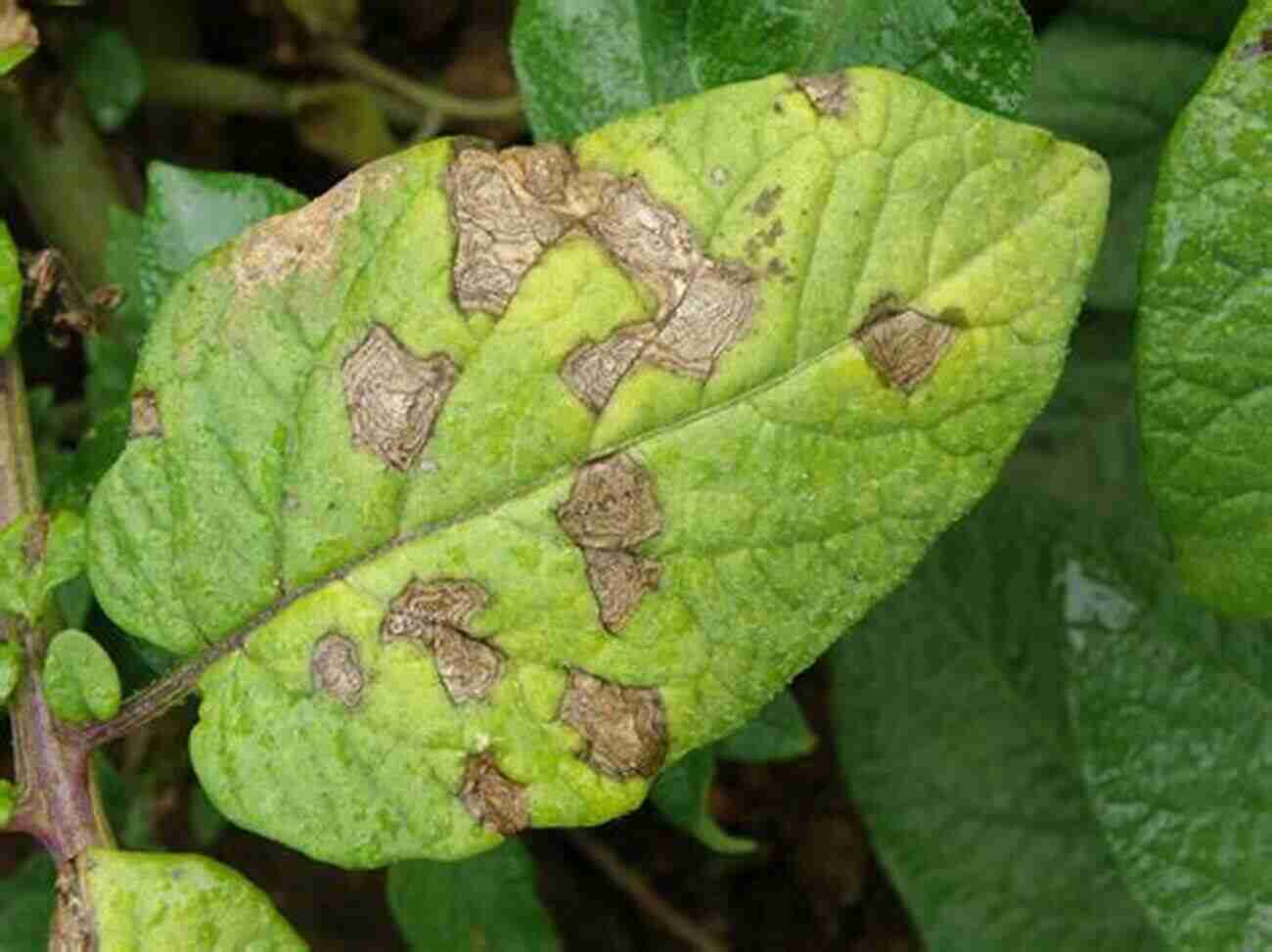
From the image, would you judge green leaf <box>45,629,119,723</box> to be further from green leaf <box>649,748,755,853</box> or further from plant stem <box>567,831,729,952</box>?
plant stem <box>567,831,729,952</box>

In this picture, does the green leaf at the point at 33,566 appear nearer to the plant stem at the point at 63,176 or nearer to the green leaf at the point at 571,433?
the green leaf at the point at 571,433

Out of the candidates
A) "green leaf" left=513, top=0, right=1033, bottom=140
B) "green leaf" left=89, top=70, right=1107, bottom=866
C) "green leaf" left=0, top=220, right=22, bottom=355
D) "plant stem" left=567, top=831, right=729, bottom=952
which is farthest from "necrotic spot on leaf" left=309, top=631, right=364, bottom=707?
"plant stem" left=567, top=831, right=729, bottom=952

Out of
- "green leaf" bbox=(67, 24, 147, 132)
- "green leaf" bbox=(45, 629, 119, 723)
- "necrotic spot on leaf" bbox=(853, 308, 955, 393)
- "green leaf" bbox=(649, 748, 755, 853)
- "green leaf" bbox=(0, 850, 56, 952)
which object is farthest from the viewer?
"green leaf" bbox=(67, 24, 147, 132)

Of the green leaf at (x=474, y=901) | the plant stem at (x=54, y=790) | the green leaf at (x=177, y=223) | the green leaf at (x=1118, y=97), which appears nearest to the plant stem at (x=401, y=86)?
the green leaf at (x=1118, y=97)

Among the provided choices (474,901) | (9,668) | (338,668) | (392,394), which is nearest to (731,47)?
(392,394)

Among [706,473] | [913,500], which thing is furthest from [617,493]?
[913,500]

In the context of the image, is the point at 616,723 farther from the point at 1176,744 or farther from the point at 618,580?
the point at 1176,744

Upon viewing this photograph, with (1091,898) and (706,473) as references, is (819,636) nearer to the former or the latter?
(706,473)
